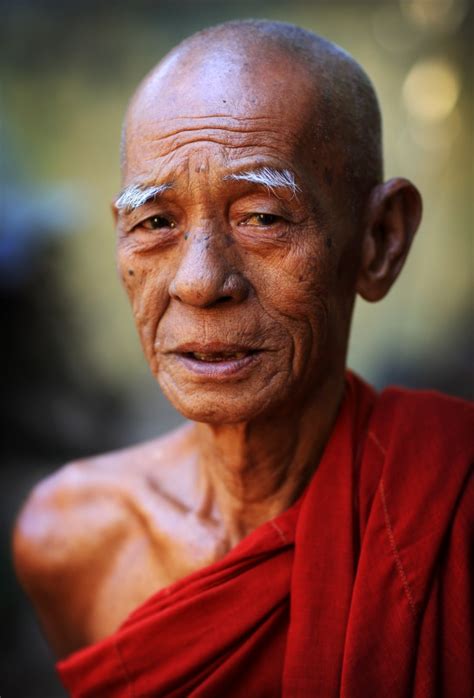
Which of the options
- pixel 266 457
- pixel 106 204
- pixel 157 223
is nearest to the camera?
pixel 157 223

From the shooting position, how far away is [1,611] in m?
4.72

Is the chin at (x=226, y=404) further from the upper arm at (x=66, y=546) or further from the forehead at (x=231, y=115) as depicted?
the upper arm at (x=66, y=546)

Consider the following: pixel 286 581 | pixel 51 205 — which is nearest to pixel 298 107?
pixel 286 581

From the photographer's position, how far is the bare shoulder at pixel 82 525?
2748mm

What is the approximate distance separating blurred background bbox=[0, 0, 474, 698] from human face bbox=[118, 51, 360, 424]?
145 inches

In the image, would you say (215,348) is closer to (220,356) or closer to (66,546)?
(220,356)

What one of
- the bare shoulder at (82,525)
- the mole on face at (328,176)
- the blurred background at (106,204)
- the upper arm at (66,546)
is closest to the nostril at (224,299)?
the mole on face at (328,176)

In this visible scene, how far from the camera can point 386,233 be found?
2.45m

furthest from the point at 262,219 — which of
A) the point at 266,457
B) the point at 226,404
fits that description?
the point at 266,457

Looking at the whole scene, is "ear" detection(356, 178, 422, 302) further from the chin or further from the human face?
the chin

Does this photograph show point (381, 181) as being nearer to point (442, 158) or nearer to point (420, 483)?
point (420, 483)

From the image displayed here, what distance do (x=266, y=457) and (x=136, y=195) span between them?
89 cm

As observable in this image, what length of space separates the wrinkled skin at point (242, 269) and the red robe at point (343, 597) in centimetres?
22

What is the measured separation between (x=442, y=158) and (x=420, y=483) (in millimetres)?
4118
